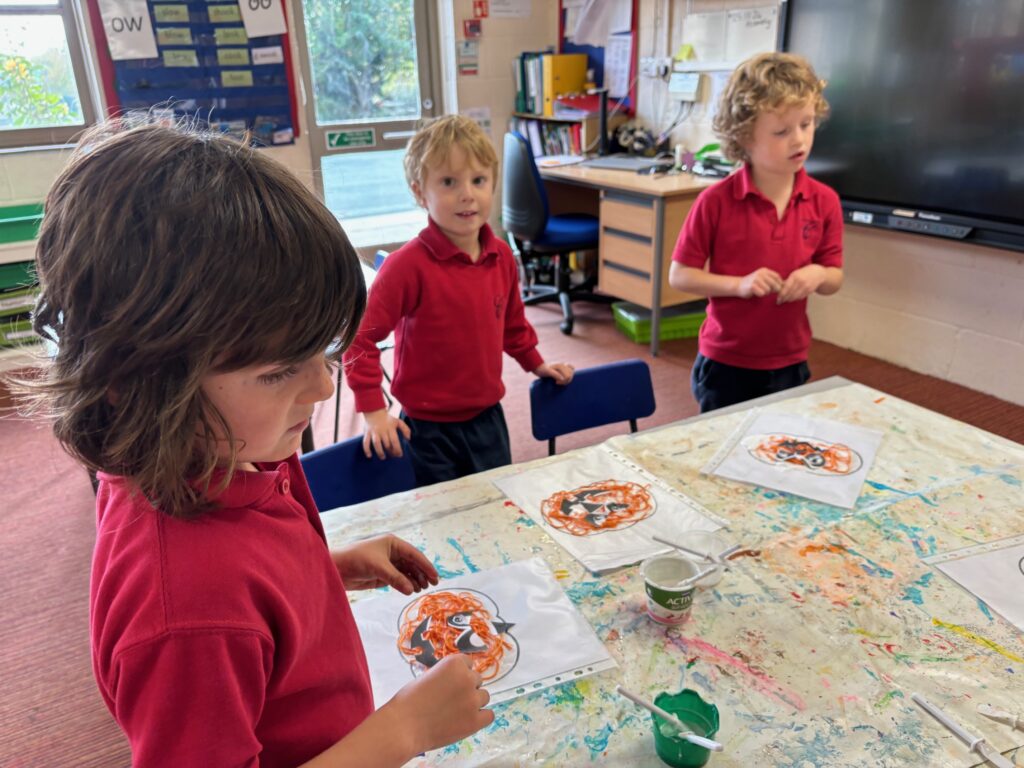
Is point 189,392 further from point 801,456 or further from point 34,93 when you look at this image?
point 34,93

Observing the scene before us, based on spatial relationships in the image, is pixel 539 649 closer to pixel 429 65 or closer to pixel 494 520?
pixel 494 520

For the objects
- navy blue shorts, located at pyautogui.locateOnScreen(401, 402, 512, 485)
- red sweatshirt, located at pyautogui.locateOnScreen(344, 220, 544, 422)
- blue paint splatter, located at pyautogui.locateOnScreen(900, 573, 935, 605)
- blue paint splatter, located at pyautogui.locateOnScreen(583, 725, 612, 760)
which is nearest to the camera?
blue paint splatter, located at pyautogui.locateOnScreen(583, 725, 612, 760)

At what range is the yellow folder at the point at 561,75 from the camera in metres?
4.30

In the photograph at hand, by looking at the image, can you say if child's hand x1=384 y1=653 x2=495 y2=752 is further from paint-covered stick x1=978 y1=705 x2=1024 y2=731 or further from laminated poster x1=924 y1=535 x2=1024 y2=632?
laminated poster x1=924 y1=535 x2=1024 y2=632

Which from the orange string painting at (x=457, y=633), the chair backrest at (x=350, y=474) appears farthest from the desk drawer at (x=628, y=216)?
the orange string painting at (x=457, y=633)

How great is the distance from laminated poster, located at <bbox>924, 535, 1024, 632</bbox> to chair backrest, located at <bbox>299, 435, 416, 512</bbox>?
0.87m

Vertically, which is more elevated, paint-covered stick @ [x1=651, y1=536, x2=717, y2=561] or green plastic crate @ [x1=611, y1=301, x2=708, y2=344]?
paint-covered stick @ [x1=651, y1=536, x2=717, y2=561]

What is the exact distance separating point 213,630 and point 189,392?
0.16 meters

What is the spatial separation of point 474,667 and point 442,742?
0.20 metres

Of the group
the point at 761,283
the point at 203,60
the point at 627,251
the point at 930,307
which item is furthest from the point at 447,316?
the point at 203,60

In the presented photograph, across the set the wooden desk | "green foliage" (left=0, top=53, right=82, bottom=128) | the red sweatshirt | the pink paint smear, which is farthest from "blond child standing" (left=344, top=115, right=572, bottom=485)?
"green foliage" (left=0, top=53, right=82, bottom=128)

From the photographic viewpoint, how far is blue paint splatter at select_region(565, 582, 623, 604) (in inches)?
38.2

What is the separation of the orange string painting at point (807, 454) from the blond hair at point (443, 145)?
79 cm

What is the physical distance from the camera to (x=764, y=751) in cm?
74
